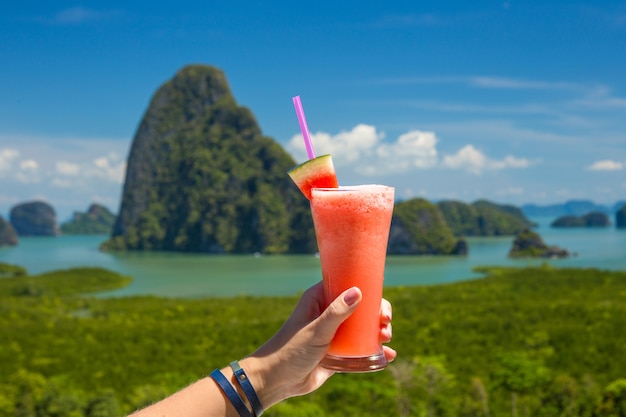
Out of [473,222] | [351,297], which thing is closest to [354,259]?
[351,297]

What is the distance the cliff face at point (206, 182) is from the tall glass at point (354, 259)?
5586cm

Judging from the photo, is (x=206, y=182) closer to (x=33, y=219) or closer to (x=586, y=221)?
(x=33, y=219)

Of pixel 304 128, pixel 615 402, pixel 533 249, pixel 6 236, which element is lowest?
pixel 533 249

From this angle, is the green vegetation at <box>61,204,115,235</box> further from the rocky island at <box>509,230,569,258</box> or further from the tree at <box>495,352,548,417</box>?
the tree at <box>495,352,548,417</box>

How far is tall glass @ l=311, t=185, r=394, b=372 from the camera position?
1.23 metres

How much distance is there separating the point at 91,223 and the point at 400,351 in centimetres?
11761

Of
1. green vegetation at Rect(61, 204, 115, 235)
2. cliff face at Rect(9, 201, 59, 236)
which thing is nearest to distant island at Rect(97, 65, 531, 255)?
cliff face at Rect(9, 201, 59, 236)

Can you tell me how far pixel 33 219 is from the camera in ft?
358

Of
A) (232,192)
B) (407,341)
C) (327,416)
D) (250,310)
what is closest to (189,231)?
(232,192)

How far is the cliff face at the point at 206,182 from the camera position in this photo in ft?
206

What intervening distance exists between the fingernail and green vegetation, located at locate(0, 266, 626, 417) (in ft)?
20.0

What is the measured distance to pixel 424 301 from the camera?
66.1 feet

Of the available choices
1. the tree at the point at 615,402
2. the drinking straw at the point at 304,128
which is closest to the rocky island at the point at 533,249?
the tree at the point at 615,402

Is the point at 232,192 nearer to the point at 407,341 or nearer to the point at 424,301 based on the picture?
the point at 424,301
